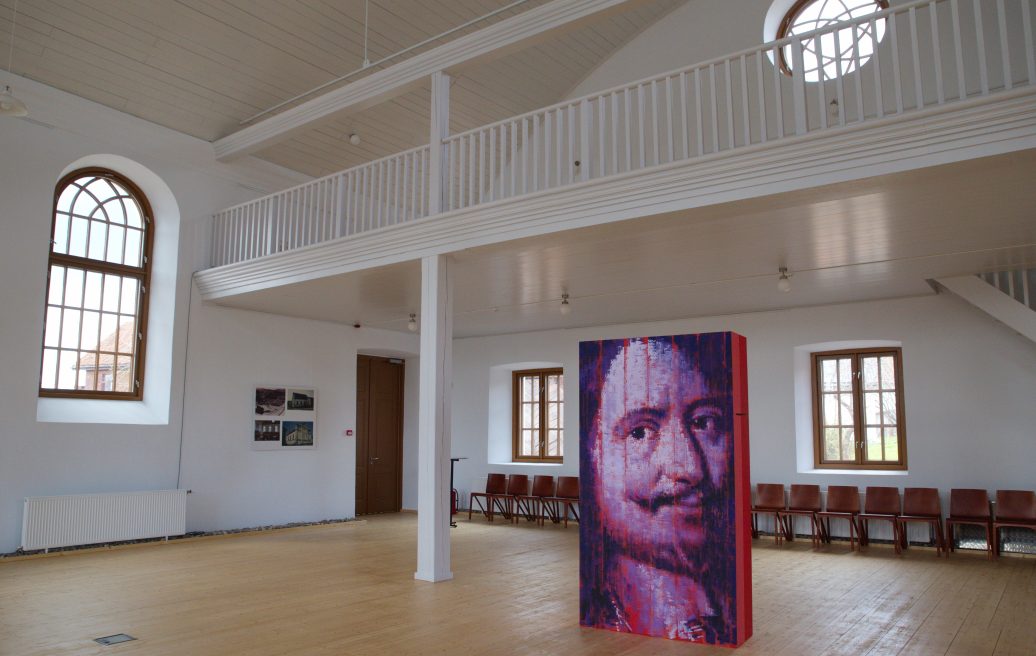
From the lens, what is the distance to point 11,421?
326 inches

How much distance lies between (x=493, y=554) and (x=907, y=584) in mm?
4221

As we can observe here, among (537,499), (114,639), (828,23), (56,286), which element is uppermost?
(828,23)

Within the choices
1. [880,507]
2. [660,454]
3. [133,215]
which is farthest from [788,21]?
[133,215]

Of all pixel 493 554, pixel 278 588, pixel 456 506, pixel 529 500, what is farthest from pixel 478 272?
pixel 456 506

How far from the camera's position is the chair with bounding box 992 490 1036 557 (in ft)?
27.3

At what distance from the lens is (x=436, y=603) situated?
6090 mm

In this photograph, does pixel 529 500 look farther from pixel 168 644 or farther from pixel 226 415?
pixel 168 644

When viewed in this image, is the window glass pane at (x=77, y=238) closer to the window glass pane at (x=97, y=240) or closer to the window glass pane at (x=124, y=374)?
the window glass pane at (x=97, y=240)

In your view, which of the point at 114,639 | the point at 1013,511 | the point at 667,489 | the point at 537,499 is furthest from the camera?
the point at 537,499

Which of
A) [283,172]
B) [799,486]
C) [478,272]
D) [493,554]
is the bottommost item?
[493,554]

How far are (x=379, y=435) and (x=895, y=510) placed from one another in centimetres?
831

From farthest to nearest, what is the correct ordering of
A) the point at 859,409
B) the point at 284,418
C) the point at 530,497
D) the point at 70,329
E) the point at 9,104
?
the point at 530,497, the point at 284,418, the point at 859,409, the point at 70,329, the point at 9,104

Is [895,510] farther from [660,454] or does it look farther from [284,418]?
[284,418]

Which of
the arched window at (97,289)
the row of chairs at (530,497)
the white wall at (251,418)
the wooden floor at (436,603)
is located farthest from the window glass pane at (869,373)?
the arched window at (97,289)
